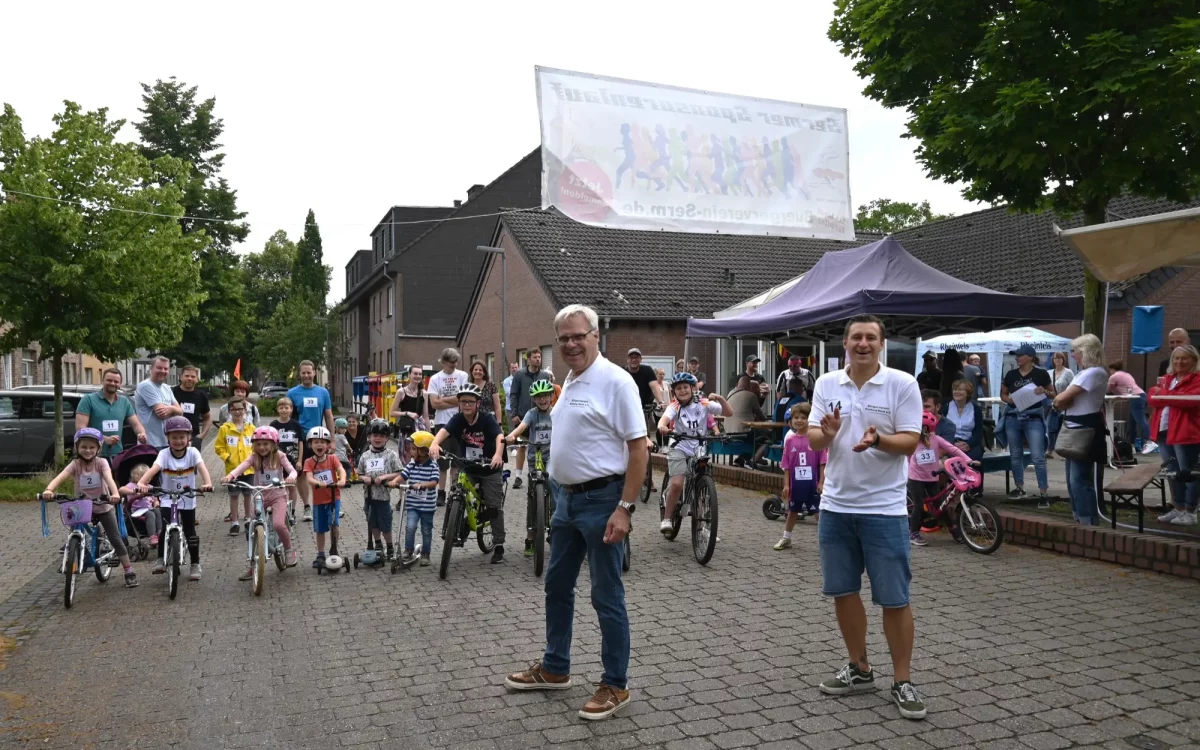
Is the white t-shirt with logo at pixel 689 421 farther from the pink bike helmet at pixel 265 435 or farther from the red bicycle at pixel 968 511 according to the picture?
the pink bike helmet at pixel 265 435

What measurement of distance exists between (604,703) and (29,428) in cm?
1611

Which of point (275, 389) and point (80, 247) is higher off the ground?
point (80, 247)

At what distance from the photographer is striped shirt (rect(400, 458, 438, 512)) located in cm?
831

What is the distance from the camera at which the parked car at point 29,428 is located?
17016 millimetres

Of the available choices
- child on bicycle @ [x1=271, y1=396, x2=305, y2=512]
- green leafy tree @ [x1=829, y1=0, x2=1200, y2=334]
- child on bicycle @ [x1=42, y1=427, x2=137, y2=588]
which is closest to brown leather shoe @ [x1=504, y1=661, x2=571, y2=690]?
child on bicycle @ [x1=42, y1=427, x2=137, y2=588]

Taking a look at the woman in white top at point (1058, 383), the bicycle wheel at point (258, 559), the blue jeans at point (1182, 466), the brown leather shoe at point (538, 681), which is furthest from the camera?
the woman in white top at point (1058, 383)

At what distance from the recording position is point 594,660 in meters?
5.59

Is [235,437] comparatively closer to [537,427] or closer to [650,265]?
[537,427]

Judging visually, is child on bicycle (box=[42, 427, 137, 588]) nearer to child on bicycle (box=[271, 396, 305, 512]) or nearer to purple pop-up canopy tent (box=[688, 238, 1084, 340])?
child on bicycle (box=[271, 396, 305, 512])

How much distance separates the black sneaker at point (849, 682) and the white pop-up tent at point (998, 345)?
15092 mm

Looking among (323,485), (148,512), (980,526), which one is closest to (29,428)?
(148,512)

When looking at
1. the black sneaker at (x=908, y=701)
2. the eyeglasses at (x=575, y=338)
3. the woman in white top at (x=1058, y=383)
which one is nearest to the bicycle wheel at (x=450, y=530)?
the eyeglasses at (x=575, y=338)

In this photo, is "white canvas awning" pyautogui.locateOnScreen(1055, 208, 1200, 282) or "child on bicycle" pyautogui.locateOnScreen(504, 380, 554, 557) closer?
"white canvas awning" pyautogui.locateOnScreen(1055, 208, 1200, 282)

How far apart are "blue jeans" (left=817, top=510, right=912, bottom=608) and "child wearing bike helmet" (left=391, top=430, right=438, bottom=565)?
14.0ft
